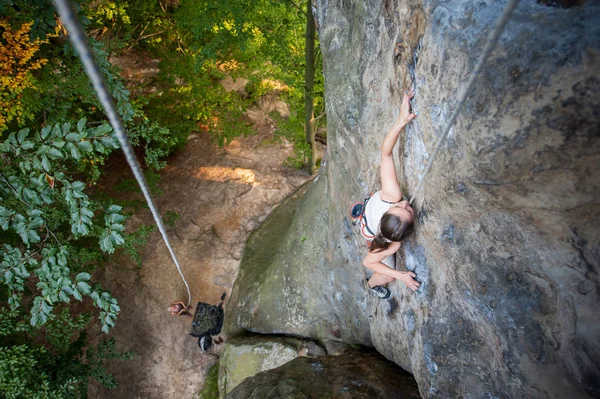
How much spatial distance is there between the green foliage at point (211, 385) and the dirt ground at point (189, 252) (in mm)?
117

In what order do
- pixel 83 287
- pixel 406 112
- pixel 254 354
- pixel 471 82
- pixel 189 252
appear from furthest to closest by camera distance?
pixel 189 252
pixel 254 354
pixel 83 287
pixel 406 112
pixel 471 82

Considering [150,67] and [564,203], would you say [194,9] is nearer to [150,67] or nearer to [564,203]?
[150,67]

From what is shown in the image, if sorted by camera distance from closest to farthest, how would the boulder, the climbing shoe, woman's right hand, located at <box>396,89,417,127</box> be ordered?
woman's right hand, located at <box>396,89,417,127</box>, the climbing shoe, the boulder

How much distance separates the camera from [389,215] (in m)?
2.86

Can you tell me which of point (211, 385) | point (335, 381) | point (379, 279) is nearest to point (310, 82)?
point (379, 279)

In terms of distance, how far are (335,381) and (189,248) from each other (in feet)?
17.5

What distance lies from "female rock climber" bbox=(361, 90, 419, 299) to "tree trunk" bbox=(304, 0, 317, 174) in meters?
5.32

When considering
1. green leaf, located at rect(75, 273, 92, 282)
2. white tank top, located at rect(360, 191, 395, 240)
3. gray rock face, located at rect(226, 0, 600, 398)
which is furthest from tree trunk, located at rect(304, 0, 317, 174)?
green leaf, located at rect(75, 273, 92, 282)

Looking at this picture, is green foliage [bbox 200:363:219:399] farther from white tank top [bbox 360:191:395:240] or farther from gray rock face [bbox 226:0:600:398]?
white tank top [bbox 360:191:395:240]

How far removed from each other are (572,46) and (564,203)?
78 centimetres

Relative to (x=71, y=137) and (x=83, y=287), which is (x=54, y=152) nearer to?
(x=71, y=137)

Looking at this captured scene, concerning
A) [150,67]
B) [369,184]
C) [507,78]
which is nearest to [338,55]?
[369,184]

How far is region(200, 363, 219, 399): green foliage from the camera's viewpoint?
7.15 meters

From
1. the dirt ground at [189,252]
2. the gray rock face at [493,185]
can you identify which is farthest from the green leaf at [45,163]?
the dirt ground at [189,252]
